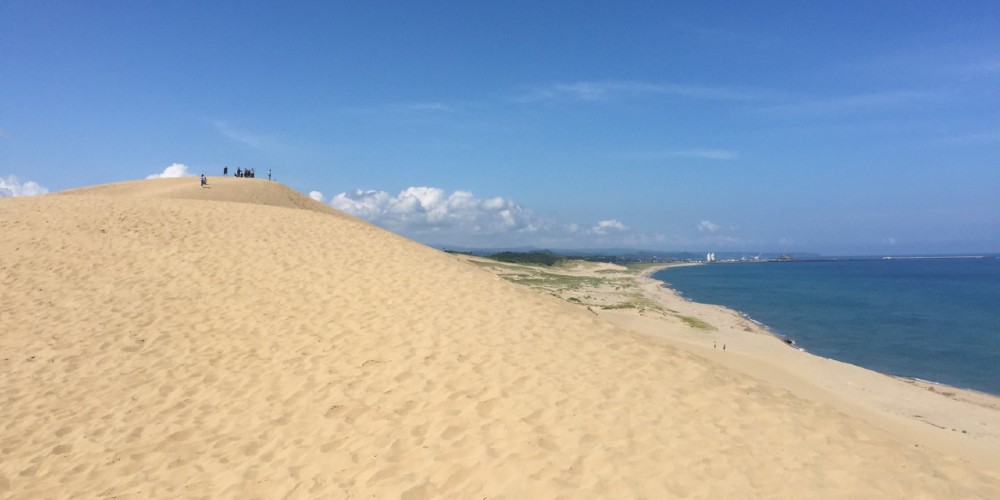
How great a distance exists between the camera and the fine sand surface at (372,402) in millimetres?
6156

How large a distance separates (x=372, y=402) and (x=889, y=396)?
1655 cm

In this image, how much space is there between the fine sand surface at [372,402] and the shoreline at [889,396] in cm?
56

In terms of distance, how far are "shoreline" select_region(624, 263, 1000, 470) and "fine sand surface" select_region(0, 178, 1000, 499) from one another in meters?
0.56

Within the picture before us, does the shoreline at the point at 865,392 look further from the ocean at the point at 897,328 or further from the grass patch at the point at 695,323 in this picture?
the ocean at the point at 897,328

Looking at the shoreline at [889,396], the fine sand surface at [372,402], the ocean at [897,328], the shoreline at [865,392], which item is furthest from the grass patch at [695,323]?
the fine sand surface at [372,402]

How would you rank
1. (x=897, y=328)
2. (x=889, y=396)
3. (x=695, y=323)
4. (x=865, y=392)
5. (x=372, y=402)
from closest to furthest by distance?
(x=372, y=402), (x=889, y=396), (x=865, y=392), (x=695, y=323), (x=897, y=328)

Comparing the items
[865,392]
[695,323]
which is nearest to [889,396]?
[865,392]

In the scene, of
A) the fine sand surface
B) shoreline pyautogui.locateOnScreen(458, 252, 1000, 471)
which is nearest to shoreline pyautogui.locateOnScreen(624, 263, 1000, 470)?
shoreline pyautogui.locateOnScreen(458, 252, 1000, 471)

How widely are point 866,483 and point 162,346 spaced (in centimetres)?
1114

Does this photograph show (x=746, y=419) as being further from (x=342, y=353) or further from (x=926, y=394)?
(x=926, y=394)

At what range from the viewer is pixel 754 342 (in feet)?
83.9

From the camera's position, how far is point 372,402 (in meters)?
7.92

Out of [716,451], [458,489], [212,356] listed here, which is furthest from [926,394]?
[212,356]

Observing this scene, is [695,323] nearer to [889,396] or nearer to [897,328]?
[889,396]
